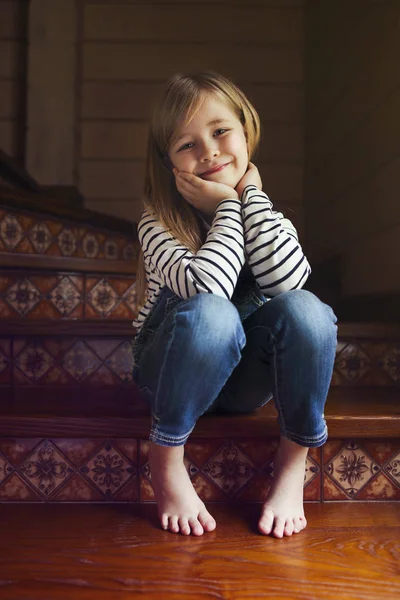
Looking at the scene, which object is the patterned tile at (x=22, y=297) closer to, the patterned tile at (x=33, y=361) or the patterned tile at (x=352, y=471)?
the patterned tile at (x=33, y=361)

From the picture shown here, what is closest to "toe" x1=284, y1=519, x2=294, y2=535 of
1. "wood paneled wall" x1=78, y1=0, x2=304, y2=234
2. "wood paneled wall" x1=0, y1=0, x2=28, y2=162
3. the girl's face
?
the girl's face

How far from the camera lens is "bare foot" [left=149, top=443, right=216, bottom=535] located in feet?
2.45

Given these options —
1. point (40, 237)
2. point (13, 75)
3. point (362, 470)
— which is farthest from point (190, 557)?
point (13, 75)

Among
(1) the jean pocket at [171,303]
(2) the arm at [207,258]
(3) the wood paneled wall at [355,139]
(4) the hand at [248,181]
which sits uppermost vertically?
(3) the wood paneled wall at [355,139]

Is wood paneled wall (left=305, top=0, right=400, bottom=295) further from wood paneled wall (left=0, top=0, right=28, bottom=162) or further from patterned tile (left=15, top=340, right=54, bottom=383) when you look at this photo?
wood paneled wall (left=0, top=0, right=28, bottom=162)

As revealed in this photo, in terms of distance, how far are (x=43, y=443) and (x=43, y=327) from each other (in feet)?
1.04

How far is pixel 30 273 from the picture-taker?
1338 millimetres

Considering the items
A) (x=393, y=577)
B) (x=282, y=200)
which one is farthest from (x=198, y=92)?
(x=282, y=200)

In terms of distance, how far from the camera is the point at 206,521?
2.47 ft

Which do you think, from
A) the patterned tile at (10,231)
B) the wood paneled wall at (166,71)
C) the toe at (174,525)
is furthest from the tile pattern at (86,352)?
the wood paneled wall at (166,71)

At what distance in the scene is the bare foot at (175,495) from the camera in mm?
746

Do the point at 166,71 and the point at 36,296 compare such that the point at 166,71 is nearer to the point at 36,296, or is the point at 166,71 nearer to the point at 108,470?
the point at 36,296

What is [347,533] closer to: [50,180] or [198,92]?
[198,92]

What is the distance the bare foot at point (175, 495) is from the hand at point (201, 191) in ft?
1.38
